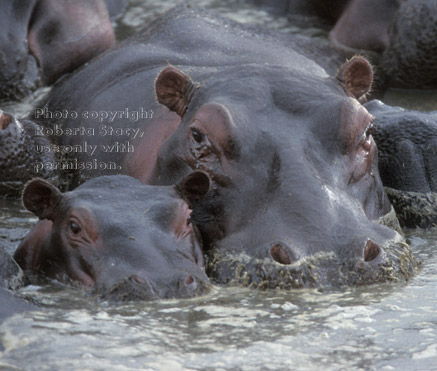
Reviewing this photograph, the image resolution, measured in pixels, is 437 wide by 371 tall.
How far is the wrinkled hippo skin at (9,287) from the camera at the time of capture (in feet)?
13.9

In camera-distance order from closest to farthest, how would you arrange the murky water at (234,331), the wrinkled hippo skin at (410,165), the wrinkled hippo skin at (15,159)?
1. the murky water at (234,331)
2. the wrinkled hippo skin at (410,165)
3. the wrinkled hippo skin at (15,159)

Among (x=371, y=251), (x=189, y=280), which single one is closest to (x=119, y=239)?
(x=189, y=280)

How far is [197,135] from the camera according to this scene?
5477 mm

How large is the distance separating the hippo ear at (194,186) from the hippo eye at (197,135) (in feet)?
1.17

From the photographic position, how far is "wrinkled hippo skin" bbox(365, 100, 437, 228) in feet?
21.1

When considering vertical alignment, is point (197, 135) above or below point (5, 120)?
above

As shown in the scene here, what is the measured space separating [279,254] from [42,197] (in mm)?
1241

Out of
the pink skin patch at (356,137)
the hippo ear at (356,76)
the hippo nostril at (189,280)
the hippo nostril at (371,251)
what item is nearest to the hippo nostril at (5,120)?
the hippo ear at (356,76)

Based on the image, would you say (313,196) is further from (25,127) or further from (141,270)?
(25,127)

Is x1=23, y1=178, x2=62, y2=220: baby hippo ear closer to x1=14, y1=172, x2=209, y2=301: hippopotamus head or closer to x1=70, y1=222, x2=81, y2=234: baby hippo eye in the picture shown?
x1=14, y1=172, x2=209, y2=301: hippopotamus head

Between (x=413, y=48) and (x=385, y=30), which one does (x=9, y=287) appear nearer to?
Answer: (x=413, y=48)

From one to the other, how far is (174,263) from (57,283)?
2.00ft

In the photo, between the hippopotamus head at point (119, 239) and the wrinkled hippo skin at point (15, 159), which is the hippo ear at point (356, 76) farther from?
the wrinkled hippo skin at point (15, 159)

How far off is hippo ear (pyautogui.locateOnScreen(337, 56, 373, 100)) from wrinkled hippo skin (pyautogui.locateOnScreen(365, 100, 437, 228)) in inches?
26.6
